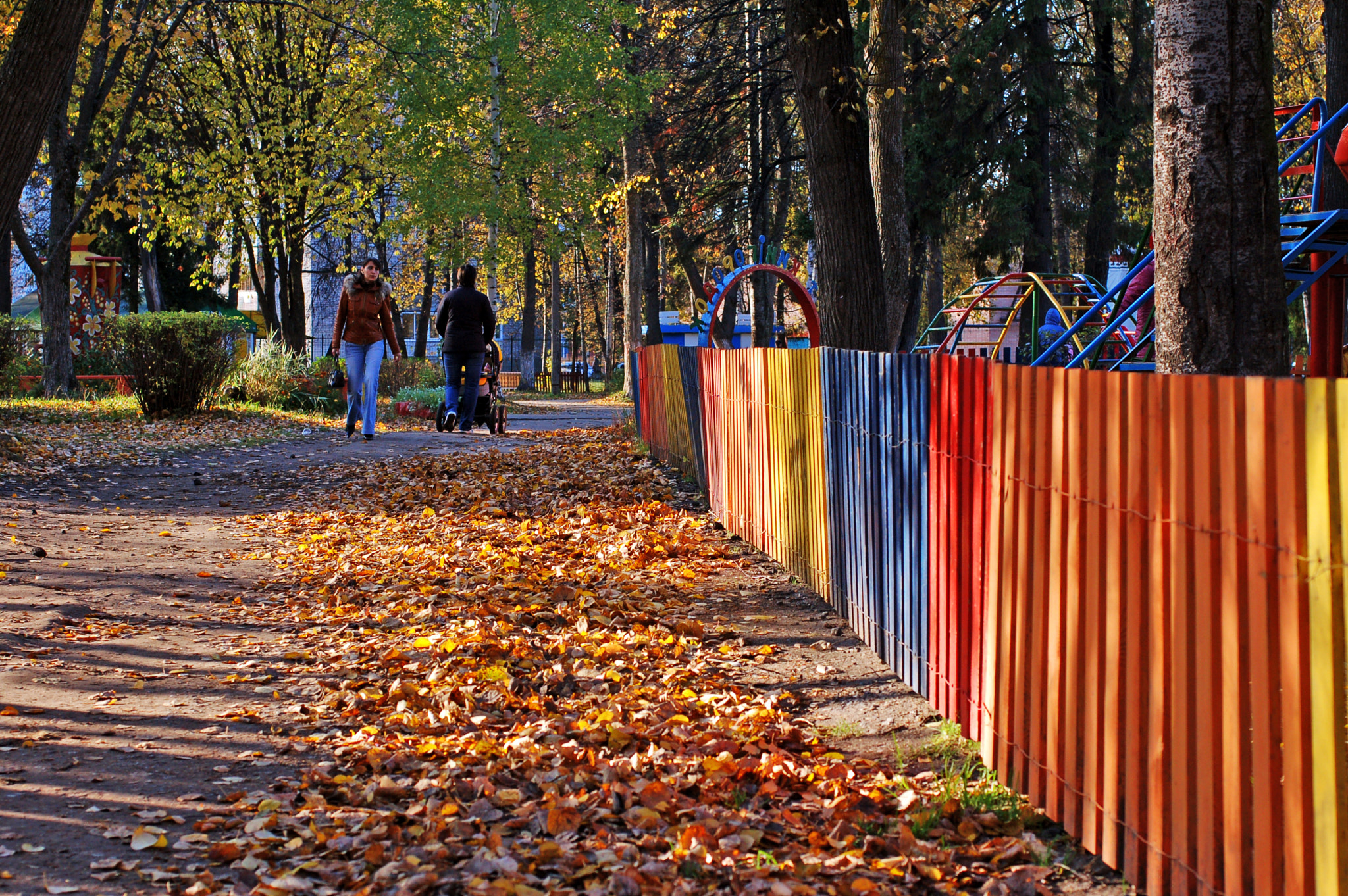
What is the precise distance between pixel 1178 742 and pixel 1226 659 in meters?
0.33

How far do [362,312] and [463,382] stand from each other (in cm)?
184

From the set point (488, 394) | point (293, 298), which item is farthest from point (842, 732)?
point (293, 298)

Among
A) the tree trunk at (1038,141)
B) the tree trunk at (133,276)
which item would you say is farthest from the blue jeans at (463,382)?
the tree trunk at (133,276)

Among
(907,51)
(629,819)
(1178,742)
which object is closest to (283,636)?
(629,819)

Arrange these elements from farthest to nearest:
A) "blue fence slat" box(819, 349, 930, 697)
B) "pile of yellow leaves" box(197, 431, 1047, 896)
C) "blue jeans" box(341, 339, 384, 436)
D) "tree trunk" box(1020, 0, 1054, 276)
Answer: "tree trunk" box(1020, 0, 1054, 276) < "blue jeans" box(341, 339, 384, 436) < "blue fence slat" box(819, 349, 930, 697) < "pile of yellow leaves" box(197, 431, 1047, 896)

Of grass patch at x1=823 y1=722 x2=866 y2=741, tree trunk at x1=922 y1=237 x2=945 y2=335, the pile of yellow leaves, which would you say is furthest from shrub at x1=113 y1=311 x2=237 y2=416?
tree trunk at x1=922 y1=237 x2=945 y2=335

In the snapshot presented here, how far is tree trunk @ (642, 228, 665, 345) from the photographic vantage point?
3562 centimetres

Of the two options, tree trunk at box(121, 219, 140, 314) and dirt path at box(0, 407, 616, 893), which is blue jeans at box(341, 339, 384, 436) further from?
tree trunk at box(121, 219, 140, 314)

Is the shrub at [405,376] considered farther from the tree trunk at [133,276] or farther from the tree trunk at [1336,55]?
the tree trunk at [1336,55]

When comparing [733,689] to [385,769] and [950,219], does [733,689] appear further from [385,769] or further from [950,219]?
[950,219]

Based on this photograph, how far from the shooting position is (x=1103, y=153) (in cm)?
2312

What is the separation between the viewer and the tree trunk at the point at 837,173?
9.63 meters

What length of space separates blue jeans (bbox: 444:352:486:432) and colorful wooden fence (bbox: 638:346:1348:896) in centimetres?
971

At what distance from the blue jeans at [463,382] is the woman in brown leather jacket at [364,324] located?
2.69 feet
